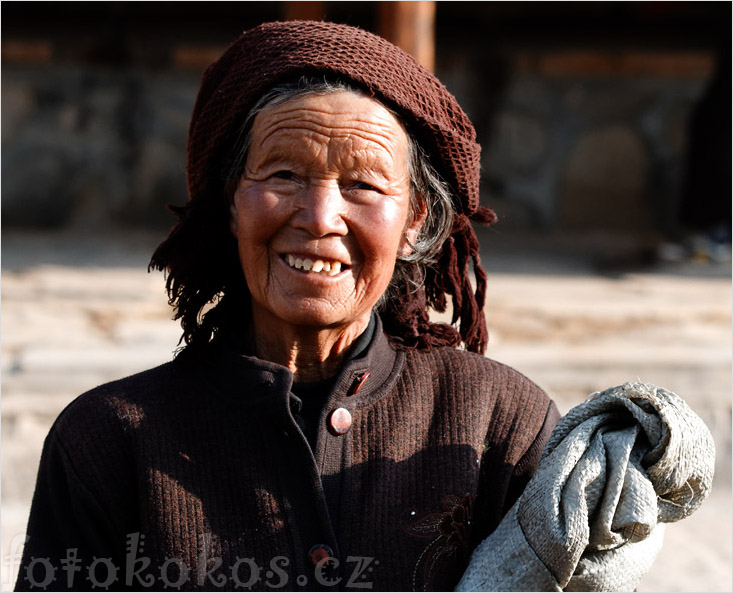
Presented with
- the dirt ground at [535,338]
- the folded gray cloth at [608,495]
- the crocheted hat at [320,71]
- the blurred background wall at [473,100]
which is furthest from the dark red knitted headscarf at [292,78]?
the blurred background wall at [473,100]

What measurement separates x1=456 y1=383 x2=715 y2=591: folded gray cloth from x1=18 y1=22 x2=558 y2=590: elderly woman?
19 centimetres

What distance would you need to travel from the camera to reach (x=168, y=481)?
1.44 m

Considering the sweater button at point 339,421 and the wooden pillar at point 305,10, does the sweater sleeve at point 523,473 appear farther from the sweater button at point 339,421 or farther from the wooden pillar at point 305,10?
the wooden pillar at point 305,10

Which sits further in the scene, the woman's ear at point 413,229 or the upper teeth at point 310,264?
the woman's ear at point 413,229

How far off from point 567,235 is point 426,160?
4.93 meters

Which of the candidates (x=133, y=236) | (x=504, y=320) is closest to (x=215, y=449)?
(x=504, y=320)

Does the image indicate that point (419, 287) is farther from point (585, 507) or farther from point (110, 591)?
point (110, 591)

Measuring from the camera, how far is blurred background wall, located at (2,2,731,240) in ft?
20.6

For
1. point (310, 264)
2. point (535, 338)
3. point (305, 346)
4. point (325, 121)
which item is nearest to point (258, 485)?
point (305, 346)

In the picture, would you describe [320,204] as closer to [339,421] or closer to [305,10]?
[339,421]

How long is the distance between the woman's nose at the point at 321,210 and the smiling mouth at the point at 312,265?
0.15ft

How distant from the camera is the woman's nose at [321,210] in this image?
144cm

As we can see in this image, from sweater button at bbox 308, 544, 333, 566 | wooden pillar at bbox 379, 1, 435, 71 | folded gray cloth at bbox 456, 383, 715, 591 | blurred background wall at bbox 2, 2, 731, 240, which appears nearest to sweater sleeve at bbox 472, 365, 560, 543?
folded gray cloth at bbox 456, 383, 715, 591

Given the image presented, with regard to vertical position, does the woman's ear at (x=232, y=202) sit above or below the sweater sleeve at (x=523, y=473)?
above
